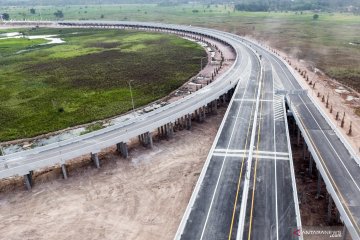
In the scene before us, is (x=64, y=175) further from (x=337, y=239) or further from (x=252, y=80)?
(x=252, y=80)

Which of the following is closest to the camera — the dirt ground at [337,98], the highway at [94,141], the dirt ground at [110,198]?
the dirt ground at [110,198]

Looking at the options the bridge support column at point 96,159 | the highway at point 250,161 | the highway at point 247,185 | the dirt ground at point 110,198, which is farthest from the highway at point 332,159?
the bridge support column at point 96,159

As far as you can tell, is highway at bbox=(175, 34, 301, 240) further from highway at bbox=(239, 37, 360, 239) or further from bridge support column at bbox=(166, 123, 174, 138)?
bridge support column at bbox=(166, 123, 174, 138)

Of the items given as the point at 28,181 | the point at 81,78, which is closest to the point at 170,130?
the point at 28,181

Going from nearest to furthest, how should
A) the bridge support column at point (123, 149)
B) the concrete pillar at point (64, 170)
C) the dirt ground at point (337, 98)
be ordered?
the concrete pillar at point (64, 170), the bridge support column at point (123, 149), the dirt ground at point (337, 98)

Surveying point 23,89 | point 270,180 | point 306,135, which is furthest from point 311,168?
point 23,89

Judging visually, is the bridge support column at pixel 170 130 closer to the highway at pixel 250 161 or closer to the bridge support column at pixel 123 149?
the highway at pixel 250 161
